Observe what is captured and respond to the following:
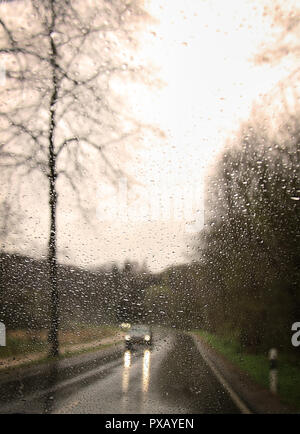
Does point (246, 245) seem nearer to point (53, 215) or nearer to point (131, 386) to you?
point (131, 386)

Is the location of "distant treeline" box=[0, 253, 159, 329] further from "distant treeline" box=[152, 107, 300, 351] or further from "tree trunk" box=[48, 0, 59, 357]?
"distant treeline" box=[152, 107, 300, 351]

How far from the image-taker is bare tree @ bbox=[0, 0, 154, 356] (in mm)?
5297

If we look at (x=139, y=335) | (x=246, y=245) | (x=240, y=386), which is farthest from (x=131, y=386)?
(x=246, y=245)

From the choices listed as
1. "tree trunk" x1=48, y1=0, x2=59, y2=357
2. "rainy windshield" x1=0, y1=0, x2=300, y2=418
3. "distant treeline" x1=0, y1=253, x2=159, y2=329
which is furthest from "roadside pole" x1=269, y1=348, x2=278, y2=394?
"tree trunk" x1=48, y1=0, x2=59, y2=357

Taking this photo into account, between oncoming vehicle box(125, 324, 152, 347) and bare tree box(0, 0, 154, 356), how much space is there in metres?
1.06

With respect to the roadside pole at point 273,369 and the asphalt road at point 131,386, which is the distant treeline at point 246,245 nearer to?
the roadside pole at point 273,369

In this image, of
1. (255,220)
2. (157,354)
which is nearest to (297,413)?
(157,354)

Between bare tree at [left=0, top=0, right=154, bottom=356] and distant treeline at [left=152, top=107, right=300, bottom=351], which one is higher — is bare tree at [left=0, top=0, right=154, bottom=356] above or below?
above

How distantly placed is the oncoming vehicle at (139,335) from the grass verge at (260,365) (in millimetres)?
639

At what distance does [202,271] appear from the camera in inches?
220

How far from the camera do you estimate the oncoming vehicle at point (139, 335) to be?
5108 millimetres

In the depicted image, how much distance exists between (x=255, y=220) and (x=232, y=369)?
211 cm

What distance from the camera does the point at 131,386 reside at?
466 cm

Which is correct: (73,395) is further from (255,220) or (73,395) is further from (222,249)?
(255,220)
